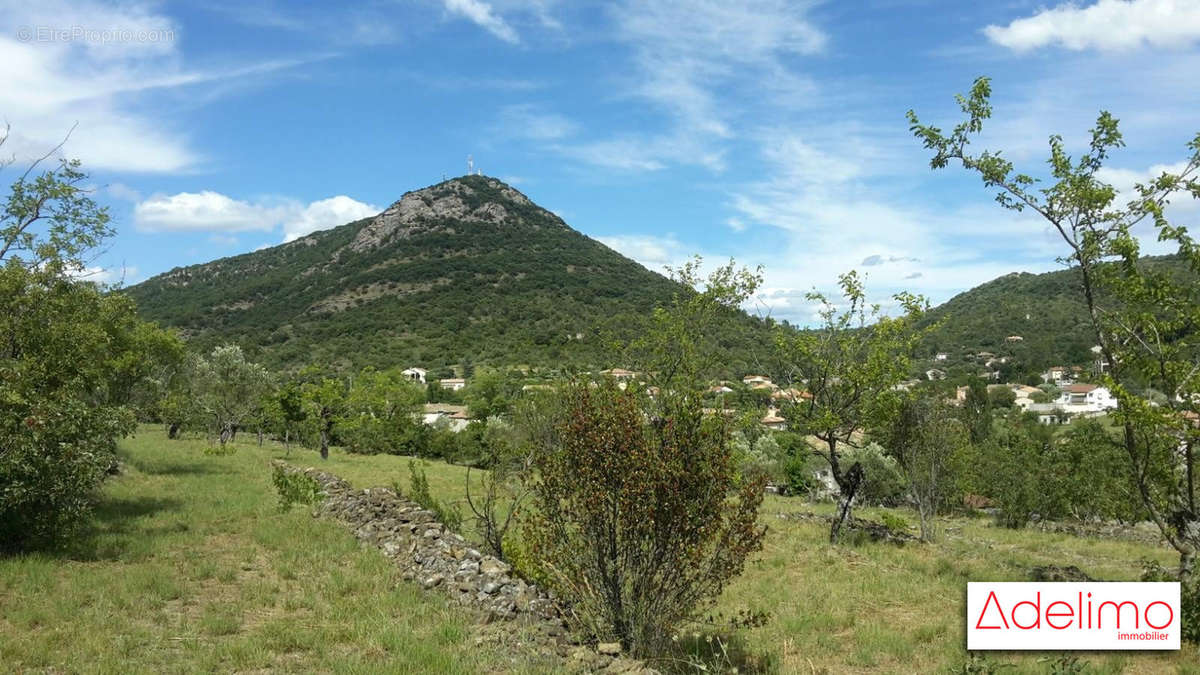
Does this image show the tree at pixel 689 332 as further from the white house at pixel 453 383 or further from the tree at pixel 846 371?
the white house at pixel 453 383

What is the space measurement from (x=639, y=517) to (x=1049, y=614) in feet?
16.6

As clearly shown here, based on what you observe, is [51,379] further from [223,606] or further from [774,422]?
[774,422]

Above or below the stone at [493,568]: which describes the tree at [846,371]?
above

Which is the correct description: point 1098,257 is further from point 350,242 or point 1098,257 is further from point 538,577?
point 350,242

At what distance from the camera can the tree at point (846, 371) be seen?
1634 cm

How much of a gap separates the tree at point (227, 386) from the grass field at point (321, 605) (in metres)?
20.9

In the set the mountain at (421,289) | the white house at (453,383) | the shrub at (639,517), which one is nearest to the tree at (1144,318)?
the shrub at (639,517)

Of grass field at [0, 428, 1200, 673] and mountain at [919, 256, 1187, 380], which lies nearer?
grass field at [0, 428, 1200, 673]

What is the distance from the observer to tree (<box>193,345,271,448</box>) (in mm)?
36750

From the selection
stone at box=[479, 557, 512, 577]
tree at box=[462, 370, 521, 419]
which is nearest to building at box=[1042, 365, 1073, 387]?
tree at box=[462, 370, 521, 419]

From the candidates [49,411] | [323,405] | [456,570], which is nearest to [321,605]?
[456,570]

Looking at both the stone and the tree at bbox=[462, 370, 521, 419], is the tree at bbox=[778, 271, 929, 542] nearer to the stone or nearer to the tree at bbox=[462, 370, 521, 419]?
the stone

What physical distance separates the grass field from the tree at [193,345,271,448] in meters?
20.9

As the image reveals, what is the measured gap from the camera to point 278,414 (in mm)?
40719
